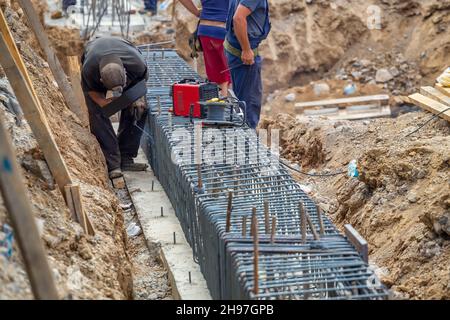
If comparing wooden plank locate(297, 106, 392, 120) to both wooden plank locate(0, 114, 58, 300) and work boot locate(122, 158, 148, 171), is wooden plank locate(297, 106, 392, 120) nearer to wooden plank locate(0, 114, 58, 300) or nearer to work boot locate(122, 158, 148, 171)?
work boot locate(122, 158, 148, 171)

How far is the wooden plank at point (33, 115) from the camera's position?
219 inches

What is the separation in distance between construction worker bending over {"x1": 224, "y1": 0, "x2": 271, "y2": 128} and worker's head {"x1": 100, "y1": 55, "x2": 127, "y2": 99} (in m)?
1.32

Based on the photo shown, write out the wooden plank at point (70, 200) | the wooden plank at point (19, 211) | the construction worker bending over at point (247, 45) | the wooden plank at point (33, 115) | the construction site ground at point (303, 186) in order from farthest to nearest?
the construction worker bending over at point (247, 45), the wooden plank at point (70, 200), the wooden plank at point (33, 115), the construction site ground at point (303, 186), the wooden plank at point (19, 211)

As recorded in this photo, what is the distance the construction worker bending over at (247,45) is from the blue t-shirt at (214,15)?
1.58ft

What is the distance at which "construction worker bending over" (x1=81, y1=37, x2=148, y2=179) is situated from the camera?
7.82 metres

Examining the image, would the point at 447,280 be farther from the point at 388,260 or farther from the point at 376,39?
the point at 376,39

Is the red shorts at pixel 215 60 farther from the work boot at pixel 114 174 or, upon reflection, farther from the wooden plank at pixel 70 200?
the wooden plank at pixel 70 200

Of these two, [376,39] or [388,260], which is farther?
[376,39]

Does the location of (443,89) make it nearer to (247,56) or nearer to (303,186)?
(303,186)

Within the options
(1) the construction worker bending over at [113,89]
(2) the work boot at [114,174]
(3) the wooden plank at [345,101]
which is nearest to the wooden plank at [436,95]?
(1) the construction worker bending over at [113,89]

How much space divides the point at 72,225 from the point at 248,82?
375 centimetres

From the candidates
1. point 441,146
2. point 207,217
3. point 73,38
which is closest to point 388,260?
point 441,146

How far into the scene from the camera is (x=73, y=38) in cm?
1274
